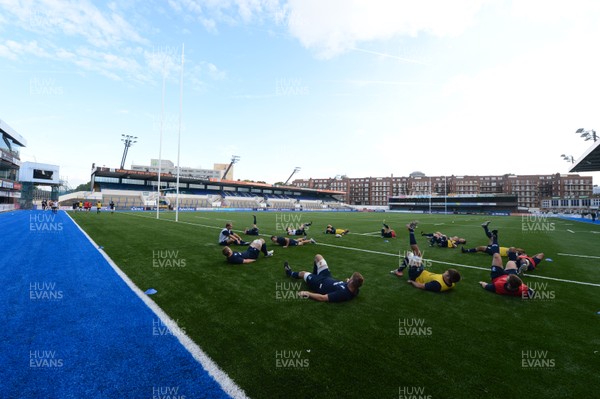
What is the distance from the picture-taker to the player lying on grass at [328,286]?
17.0 ft

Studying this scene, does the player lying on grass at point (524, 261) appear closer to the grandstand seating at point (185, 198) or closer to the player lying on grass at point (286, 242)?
the player lying on grass at point (286, 242)

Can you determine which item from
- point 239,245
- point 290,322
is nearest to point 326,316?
point 290,322

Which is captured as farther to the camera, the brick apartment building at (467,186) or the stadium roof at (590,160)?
the brick apartment building at (467,186)

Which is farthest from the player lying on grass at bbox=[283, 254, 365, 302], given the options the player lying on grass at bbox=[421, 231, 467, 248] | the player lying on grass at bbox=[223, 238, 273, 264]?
the player lying on grass at bbox=[421, 231, 467, 248]

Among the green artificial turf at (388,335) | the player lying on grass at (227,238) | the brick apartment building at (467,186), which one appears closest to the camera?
the green artificial turf at (388,335)

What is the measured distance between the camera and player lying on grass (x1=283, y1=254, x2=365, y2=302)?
17.0ft

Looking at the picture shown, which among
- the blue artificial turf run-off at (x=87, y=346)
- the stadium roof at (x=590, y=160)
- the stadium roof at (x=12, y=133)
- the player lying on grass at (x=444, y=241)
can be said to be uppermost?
the stadium roof at (x=12, y=133)

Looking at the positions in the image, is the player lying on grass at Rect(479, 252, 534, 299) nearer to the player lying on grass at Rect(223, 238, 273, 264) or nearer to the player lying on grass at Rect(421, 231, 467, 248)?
the player lying on grass at Rect(421, 231, 467, 248)

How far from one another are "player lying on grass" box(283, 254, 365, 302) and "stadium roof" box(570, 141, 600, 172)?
30.0m

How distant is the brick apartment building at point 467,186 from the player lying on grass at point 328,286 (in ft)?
361

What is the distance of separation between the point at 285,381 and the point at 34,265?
9116 millimetres

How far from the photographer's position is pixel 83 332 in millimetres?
3869


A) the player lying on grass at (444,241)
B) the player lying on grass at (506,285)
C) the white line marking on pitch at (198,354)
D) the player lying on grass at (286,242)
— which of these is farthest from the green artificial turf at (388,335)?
the player lying on grass at (444,241)

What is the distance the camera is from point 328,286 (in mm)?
5445
